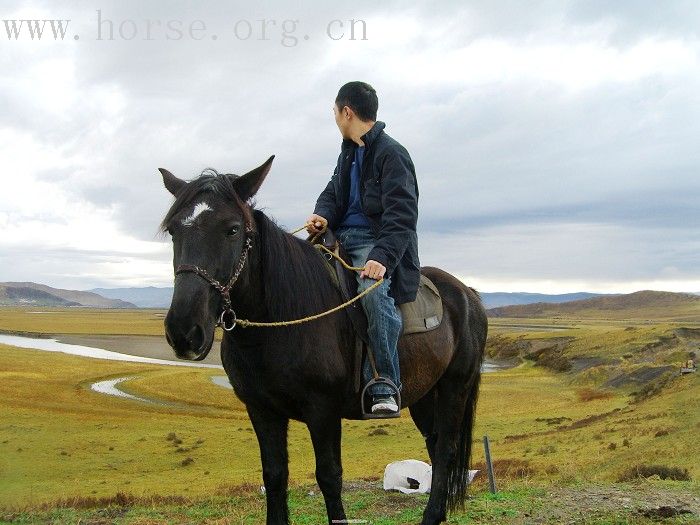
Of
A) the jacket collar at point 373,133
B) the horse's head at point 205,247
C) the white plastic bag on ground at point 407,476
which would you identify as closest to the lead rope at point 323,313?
the horse's head at point 205,247

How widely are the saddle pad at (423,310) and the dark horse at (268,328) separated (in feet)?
0.29

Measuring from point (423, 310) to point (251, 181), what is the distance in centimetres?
226

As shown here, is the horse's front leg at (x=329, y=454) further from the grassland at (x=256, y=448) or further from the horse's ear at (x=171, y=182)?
the grassland at (x=256, y=448)

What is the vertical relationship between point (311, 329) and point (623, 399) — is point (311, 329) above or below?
above

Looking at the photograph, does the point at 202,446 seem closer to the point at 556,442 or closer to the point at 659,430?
the point at 556,442

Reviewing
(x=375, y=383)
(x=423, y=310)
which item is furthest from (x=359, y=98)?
(x=375, y=383)

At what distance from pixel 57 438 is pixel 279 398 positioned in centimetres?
2696

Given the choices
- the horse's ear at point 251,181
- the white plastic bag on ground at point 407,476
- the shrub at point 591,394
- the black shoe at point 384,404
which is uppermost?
the horse's ear at point 251,181

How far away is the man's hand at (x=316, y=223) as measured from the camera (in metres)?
5.55

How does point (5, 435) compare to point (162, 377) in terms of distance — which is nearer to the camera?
point (5, 435)

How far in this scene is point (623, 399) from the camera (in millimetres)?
38969

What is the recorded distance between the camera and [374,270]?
493 cm

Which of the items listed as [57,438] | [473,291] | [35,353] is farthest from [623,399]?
[35,353]

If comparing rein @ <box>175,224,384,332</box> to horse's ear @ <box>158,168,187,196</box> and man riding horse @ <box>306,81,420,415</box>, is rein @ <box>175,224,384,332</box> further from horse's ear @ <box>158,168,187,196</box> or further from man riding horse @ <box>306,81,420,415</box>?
horse's ear @ <box>158,168,187,196</box>
